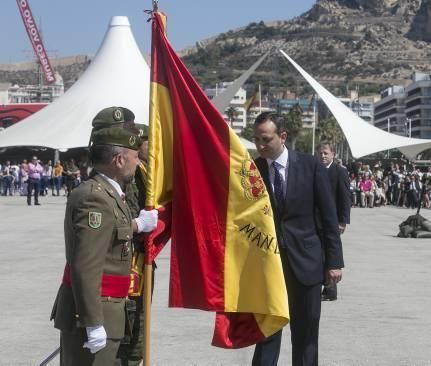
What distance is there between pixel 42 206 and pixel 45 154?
97.2ft

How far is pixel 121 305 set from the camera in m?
4.00

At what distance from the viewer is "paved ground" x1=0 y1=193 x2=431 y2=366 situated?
7000 millimetres

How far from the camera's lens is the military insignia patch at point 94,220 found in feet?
12.3

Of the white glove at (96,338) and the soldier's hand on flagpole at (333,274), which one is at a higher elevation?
the white glove at (96,338)

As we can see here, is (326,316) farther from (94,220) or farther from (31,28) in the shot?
(31,28)

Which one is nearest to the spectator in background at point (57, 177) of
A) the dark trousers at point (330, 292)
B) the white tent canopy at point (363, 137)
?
the white tent canopy at point (363, 137)

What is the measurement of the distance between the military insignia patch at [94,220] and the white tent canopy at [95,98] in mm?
35183

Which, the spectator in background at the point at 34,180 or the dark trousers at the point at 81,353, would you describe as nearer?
the dark trousers at the point at 81,353

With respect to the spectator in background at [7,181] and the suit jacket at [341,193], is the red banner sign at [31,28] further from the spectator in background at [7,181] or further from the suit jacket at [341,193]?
the suit jacket at [341,193]

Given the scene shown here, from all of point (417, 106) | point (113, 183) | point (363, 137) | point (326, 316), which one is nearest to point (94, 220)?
point (113, 183)

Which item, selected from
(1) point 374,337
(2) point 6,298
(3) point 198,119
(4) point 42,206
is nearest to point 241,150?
(3) point 198,119

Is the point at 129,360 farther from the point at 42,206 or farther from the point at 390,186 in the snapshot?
the point at 390,186

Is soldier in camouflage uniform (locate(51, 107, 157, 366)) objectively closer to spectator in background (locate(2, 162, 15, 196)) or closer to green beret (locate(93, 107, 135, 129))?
green beret (locate(93, 107, 135, 129))

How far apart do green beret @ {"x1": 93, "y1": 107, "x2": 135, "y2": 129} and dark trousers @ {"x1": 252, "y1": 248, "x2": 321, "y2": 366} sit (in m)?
1.49
